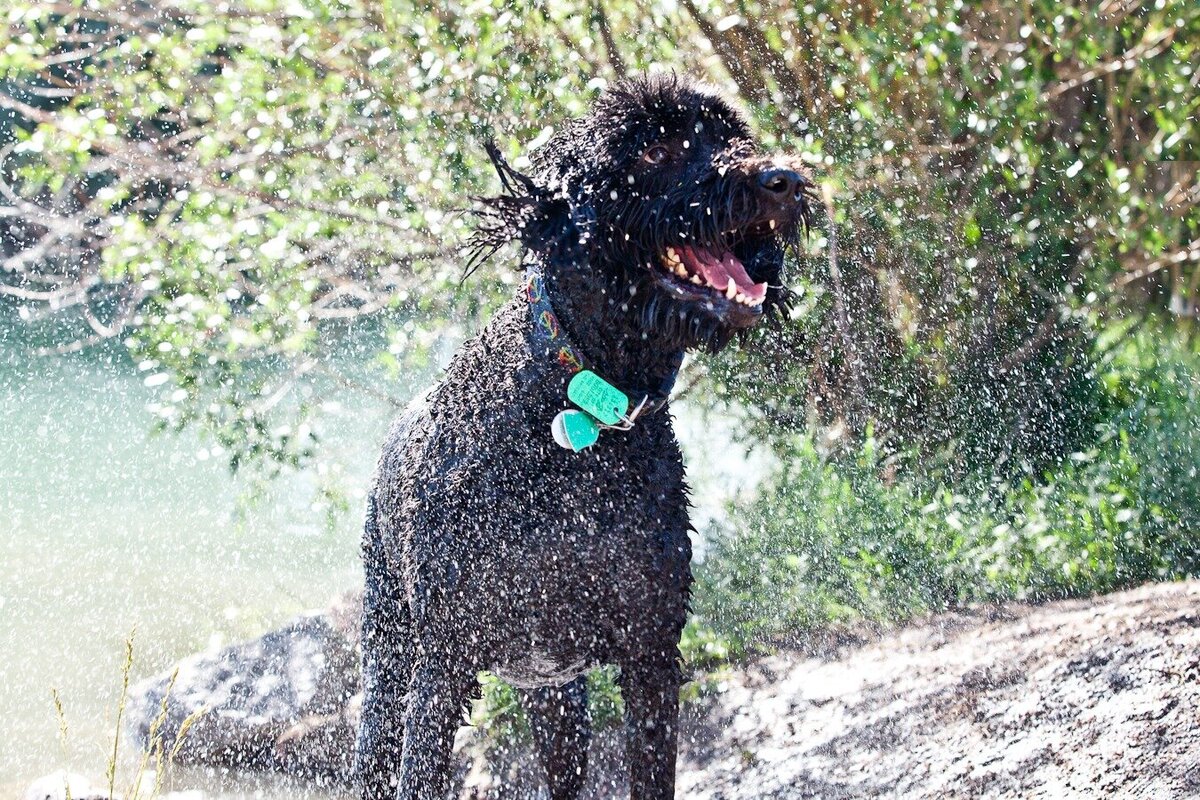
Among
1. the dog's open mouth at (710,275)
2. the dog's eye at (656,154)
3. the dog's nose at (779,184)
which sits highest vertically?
the dog's eye at (656,154)

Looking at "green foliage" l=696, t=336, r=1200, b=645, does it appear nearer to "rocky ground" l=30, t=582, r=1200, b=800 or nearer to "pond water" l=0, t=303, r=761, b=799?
"rocky ground" l=30, t=582, r=1200, b=800

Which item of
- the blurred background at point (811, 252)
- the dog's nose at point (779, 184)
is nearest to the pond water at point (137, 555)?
the blurred background at point (811, 252)

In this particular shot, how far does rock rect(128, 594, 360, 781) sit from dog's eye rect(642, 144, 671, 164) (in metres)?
3.46

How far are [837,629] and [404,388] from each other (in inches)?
169

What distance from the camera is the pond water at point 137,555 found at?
5801 millimetres

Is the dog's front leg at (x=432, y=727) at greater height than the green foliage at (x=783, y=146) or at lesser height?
lesser

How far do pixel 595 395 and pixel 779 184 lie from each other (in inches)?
23.9

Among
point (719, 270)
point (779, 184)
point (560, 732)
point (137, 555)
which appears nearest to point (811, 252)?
point (560, 732)

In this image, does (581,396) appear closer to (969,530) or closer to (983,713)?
(983,713)

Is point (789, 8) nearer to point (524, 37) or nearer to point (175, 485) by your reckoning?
point (524, 37)

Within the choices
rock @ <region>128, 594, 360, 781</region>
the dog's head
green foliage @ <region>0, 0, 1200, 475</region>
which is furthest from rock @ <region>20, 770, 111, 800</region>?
the dog's head

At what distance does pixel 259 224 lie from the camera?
20.6 ft

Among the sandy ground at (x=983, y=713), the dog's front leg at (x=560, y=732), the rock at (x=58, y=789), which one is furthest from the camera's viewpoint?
the rock at (x=58, y=789)

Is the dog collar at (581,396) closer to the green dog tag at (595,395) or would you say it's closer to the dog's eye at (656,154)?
the green dog tag at (595,395)
